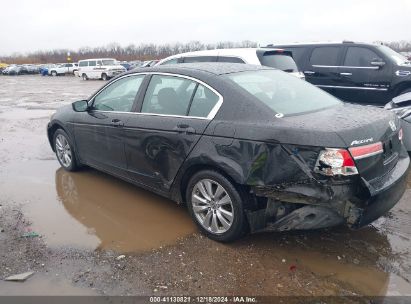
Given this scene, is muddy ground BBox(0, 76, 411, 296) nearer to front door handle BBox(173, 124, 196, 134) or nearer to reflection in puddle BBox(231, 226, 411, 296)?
reflection in puddle BBox(231, 226, 411, 296)

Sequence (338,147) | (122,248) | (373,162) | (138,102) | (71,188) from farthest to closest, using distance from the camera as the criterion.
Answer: (71,188)
(138,102)
(122,248)
(373,162)
(338,147)

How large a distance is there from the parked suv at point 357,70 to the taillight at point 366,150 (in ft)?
18.7

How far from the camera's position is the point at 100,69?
3328cm

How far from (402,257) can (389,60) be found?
19.7 ft

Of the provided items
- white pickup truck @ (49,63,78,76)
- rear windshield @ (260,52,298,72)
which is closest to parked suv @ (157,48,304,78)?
rear windshield @ (260,52,298,72)

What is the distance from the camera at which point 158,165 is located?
4184 millimetres

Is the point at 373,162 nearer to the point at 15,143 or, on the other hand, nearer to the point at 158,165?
the point at 158,165

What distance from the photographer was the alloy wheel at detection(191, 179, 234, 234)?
3.61 m

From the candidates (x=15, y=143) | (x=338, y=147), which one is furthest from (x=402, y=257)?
(x=15, y=143)

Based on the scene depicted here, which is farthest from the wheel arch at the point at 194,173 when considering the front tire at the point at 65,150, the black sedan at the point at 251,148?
the front tire at the point at 65,150

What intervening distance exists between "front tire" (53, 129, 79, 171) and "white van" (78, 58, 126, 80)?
27447mm

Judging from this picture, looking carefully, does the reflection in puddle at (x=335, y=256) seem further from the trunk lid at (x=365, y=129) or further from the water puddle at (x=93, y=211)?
the water puddle at (x=93, y=211)

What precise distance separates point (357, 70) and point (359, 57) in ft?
0.96

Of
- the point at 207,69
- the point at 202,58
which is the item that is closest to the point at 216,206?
the point at 207,69
